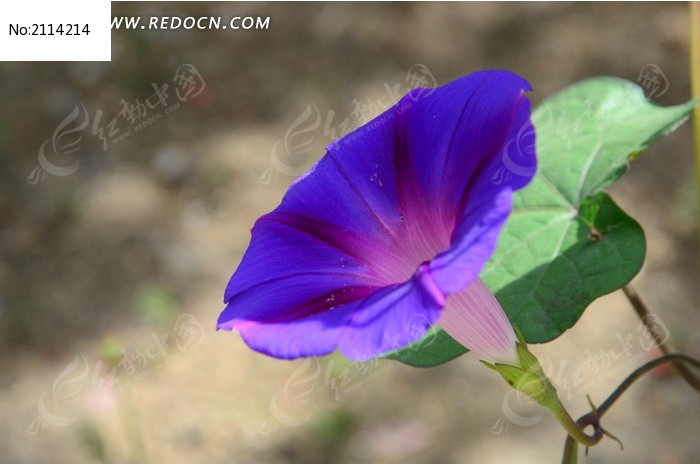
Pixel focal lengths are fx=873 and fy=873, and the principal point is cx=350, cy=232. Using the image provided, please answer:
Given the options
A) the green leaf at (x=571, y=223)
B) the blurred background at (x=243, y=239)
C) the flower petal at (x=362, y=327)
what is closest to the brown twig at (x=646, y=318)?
the green leaf at (x=571, y=223)

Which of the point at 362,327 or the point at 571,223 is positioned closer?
the point at 362,327

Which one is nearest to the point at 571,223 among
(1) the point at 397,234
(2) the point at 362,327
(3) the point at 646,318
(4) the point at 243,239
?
(3) the point at 646,318

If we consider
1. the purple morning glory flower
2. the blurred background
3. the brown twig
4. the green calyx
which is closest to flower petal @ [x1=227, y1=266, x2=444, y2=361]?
the purple morning glory flower

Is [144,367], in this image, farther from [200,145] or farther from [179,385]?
[200,145]

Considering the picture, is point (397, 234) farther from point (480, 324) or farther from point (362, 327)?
point (362, 327)

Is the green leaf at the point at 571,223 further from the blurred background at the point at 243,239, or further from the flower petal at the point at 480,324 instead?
the blurred background at the point at 243,239

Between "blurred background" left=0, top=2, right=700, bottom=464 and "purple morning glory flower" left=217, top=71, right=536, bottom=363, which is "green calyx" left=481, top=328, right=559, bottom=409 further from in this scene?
"blurred background" left=0, top=2, right=700, bottom=464
